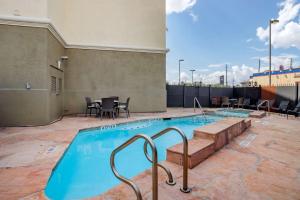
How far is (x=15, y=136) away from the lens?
A: 466 centimetres

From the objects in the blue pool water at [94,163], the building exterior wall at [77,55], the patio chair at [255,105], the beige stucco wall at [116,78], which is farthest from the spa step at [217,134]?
the patio chair at [255,105]

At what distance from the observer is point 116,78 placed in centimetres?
987

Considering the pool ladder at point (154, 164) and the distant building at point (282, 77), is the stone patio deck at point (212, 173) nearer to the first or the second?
the pool ladder at point (154, 164)

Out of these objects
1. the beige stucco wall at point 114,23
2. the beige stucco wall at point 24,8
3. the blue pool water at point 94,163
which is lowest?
the blue pool water at point 94,163

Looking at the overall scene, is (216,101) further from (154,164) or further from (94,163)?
(154,164)

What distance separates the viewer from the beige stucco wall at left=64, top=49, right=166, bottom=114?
9.27 m

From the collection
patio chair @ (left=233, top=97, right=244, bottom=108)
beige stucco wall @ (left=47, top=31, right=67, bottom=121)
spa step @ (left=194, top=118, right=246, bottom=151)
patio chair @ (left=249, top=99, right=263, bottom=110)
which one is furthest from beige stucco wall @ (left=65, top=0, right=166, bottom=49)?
spa step @ (left=194, top=118, right=246, bottom=151)

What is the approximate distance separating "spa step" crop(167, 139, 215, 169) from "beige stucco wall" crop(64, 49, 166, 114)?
7.19m

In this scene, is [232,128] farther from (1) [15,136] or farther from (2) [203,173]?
(1) [15,136]

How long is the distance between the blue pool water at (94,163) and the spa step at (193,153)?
910 mm

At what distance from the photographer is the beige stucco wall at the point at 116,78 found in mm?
9266

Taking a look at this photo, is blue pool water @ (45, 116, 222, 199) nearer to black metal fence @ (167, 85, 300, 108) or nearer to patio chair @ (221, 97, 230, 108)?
black metal fence @ (167, 85, 300, 108)

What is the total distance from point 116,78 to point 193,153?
7766mm

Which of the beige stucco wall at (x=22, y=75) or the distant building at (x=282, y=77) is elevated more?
the distant building at (x=282, y=77)
